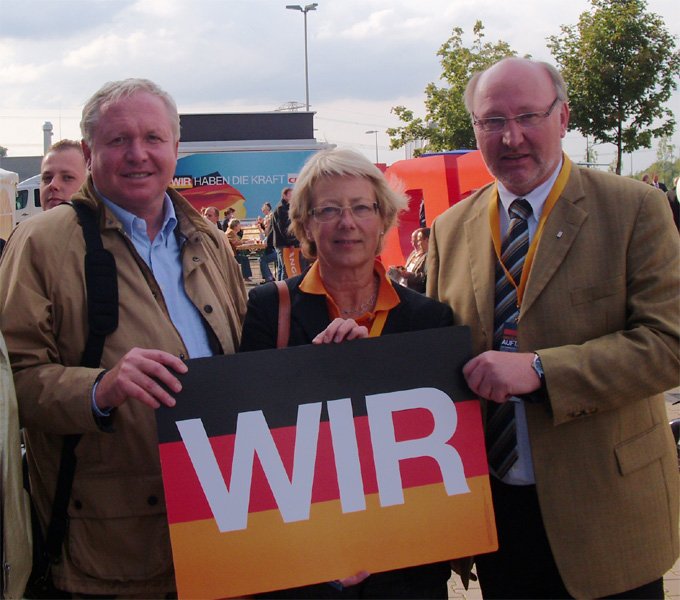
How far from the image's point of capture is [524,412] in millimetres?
2164

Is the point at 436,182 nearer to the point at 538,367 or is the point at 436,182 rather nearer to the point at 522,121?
the point at 522,121

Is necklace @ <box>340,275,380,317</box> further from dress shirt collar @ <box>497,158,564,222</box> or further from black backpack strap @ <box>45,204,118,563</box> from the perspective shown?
black backpack strap @ <box>45,204,118,563</box>

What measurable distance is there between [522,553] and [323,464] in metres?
0.82

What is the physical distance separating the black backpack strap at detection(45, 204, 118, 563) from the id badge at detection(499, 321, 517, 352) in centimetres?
128

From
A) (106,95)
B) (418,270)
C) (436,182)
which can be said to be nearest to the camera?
(106,95)

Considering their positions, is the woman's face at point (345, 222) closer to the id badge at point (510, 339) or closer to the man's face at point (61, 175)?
the id badge at point (510, 339)

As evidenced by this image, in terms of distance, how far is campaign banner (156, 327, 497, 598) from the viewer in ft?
6.42

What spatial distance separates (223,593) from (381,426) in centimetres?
69

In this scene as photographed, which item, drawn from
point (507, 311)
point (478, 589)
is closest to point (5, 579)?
point (507, 311)

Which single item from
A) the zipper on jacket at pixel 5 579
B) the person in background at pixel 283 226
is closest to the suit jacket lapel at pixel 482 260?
the zipper on jacket at pixel 5 579

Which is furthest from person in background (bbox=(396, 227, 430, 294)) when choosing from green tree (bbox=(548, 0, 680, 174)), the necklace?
green tree (bbox=(548, 0, 680, 174))

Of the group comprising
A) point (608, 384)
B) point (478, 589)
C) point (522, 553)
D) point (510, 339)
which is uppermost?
point (510, 339)

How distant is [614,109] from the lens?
1989 centimetres

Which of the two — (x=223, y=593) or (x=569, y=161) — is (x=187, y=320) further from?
(x=569, y=161)
